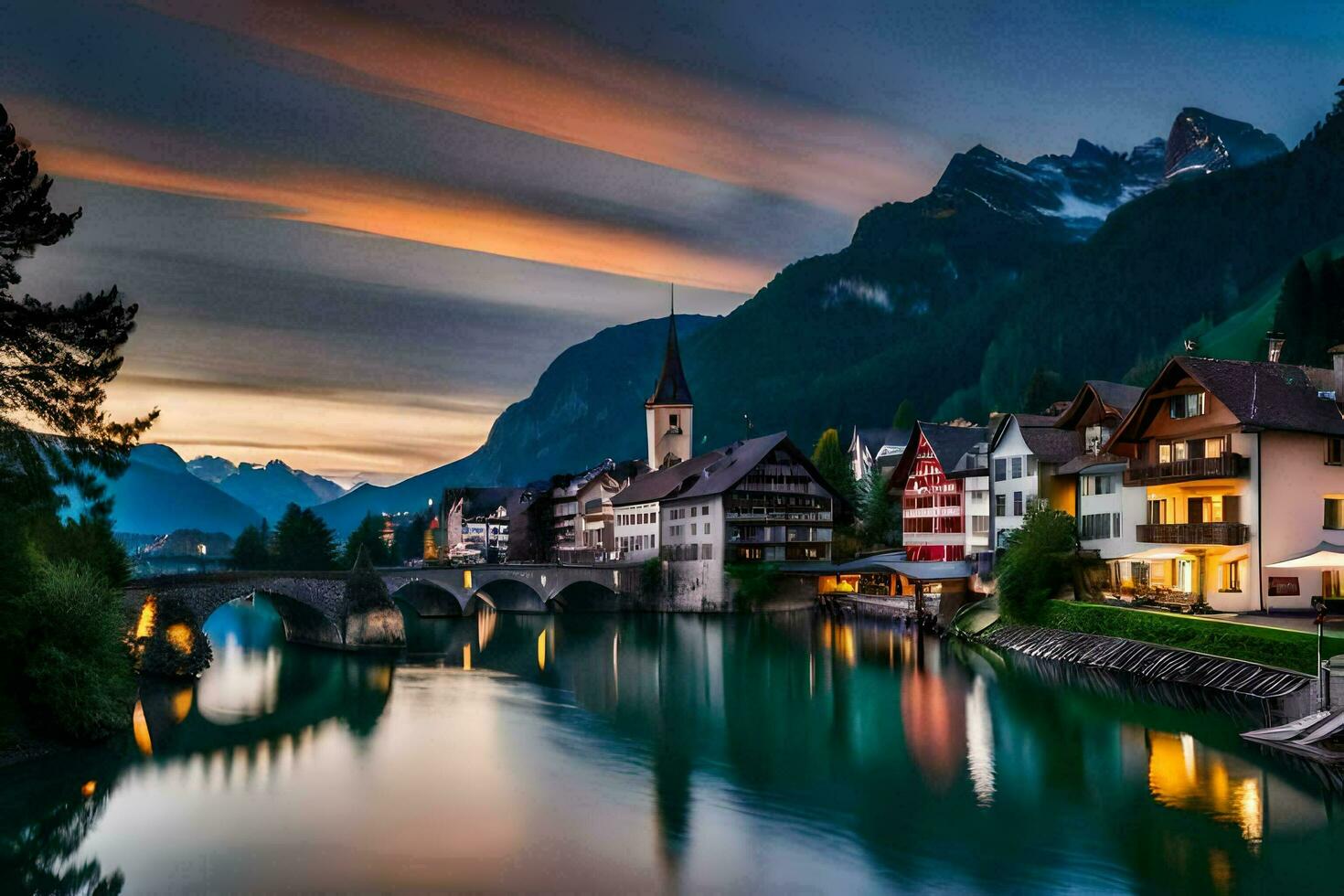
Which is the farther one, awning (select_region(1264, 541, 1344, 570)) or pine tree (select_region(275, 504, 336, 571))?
pine tree (select_region(275, 504, 336, 571))

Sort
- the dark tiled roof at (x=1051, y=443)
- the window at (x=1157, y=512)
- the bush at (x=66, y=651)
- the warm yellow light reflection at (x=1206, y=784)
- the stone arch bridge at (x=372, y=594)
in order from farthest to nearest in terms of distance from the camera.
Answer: the dark tiled roof at (x=1051, y=443), the stone arch bridge at (x=372, y=594), the window at (x=1157, y=512), the bush at (x=66, y=651), the warm yellow light reflection at (x=1206, y=784)

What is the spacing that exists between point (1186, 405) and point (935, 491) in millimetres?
33618

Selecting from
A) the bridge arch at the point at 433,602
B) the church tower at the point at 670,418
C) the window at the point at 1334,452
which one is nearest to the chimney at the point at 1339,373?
the window at the point at 1334,452

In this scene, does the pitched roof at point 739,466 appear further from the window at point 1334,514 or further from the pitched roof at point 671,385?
the window at point 1334,514

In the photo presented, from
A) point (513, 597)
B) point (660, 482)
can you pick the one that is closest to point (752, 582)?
point (660, 482)

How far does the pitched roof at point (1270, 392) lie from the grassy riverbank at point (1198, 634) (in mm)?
9431

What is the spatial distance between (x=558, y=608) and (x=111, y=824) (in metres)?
76.3

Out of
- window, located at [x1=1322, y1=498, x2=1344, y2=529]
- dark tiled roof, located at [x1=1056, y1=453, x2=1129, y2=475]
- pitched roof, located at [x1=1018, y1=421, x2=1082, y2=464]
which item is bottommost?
window, located at [x1=1322, y1=498, x2=1344, y2=529]

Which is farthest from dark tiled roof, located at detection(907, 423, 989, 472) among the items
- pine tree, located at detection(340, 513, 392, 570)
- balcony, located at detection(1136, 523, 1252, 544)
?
pine tree, located at detection(340, 513, 392, 570)

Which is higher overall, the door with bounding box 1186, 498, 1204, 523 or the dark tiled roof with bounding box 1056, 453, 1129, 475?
the dark tiled roof with bounding box 1056, 453, 1129, 475

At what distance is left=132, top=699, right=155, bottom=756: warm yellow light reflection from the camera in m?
40.6

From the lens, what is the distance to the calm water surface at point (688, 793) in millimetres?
26641

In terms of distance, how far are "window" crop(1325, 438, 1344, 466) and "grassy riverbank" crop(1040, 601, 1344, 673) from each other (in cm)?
1040

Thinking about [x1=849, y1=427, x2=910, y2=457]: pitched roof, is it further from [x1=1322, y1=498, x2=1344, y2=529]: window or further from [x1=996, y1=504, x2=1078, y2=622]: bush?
[x1=1322, y1=498, x2=1344, y2=529]: window
